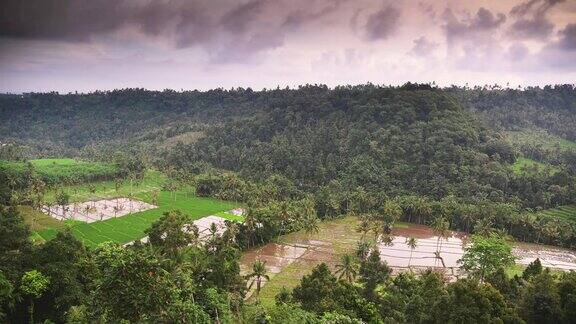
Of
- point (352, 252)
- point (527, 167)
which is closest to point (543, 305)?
point (352, 252)

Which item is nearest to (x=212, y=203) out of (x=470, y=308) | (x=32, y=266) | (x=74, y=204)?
(x=74, y=204)

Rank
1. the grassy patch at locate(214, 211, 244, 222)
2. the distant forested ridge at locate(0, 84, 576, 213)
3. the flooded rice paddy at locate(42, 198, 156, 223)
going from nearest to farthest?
the flooded rice paddy at locate(42, 198, 156, 223)
the grassy patch at locate(214, 211, 244, 222)
the distant forested ridge at locate(0, 84, 576, 213)

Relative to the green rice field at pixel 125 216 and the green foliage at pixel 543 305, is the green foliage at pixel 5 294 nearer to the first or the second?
the green rice field at pixel 125 216

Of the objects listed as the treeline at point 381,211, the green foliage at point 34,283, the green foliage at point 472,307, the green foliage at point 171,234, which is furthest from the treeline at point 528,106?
the green foliage at point 34,283

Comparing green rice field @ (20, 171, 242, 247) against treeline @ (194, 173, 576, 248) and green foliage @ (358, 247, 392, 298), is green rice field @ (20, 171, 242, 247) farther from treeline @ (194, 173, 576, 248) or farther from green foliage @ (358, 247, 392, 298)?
green foliage @ (358, 247, 392, 298)

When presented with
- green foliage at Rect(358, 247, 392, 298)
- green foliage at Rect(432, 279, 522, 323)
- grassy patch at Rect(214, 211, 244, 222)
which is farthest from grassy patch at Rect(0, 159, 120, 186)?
green foliage at Rect(432, 279, 522, 323)
